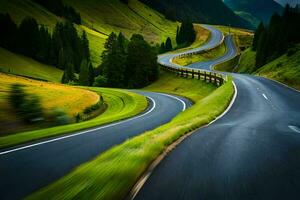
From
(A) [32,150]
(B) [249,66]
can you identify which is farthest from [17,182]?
(B) [249,66]

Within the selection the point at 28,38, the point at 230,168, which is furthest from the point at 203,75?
the point at 28,38

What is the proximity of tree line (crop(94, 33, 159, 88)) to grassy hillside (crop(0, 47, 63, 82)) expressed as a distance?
1168 inches

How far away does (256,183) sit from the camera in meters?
6.21

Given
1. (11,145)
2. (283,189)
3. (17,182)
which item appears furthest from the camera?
(11,145)

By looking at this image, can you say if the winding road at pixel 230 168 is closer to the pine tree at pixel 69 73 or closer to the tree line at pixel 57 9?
the pine tree at pixel 69 73

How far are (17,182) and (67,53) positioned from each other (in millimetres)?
109839

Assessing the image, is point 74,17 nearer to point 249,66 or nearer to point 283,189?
point 249,66

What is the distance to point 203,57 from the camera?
316 ft

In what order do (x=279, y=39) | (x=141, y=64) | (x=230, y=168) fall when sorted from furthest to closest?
(x=279, y=39)
(x=141, y=64)
(x=230, y=168)

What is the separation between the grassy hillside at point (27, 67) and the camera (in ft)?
293

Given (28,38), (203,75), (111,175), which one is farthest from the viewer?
(28,38)

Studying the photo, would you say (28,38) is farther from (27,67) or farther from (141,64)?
(141,64)

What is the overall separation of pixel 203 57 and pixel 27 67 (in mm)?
51937

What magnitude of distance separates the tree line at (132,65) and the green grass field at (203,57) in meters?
20.2
